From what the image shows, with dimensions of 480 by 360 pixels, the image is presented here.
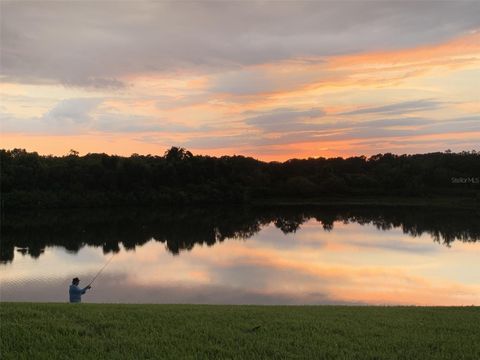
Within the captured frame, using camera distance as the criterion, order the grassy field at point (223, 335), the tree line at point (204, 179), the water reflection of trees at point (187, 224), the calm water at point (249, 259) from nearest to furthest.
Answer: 1. the grassy field at point (223, 335)
2. the calm water at point (249, 259)
3. the water reflection of trees at point (187, 224)
4. the tree line at point (204, 179)

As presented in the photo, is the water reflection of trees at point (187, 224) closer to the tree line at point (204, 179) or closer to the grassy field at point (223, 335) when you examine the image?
the tree line at point (204, 179)

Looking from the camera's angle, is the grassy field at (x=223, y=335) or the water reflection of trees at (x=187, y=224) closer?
the grassy field at (x=223, y=335)

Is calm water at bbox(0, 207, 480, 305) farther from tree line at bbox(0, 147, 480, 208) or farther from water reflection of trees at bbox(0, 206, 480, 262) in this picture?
tree line at bbox(0, 147, 480, 208)

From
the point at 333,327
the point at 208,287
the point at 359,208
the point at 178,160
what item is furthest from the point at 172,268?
the point at 178,160

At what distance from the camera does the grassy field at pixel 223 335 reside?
15.4ft

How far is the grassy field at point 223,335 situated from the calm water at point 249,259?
8.84m

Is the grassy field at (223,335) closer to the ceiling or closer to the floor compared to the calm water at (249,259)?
closer to the ceiling

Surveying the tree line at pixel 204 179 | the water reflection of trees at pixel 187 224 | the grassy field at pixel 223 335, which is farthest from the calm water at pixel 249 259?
the tree line at pixel 204 179

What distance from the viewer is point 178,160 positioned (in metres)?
73.4

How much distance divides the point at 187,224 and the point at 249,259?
791 inches

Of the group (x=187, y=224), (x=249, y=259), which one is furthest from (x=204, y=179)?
(x=249, y=259)

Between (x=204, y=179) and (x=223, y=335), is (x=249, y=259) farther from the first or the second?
(x=204, y=179)

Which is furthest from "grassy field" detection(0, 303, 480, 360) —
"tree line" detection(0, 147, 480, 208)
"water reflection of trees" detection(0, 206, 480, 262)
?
"tree line" detection(0, 147, 480, 208)

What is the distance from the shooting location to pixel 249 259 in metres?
24.0
